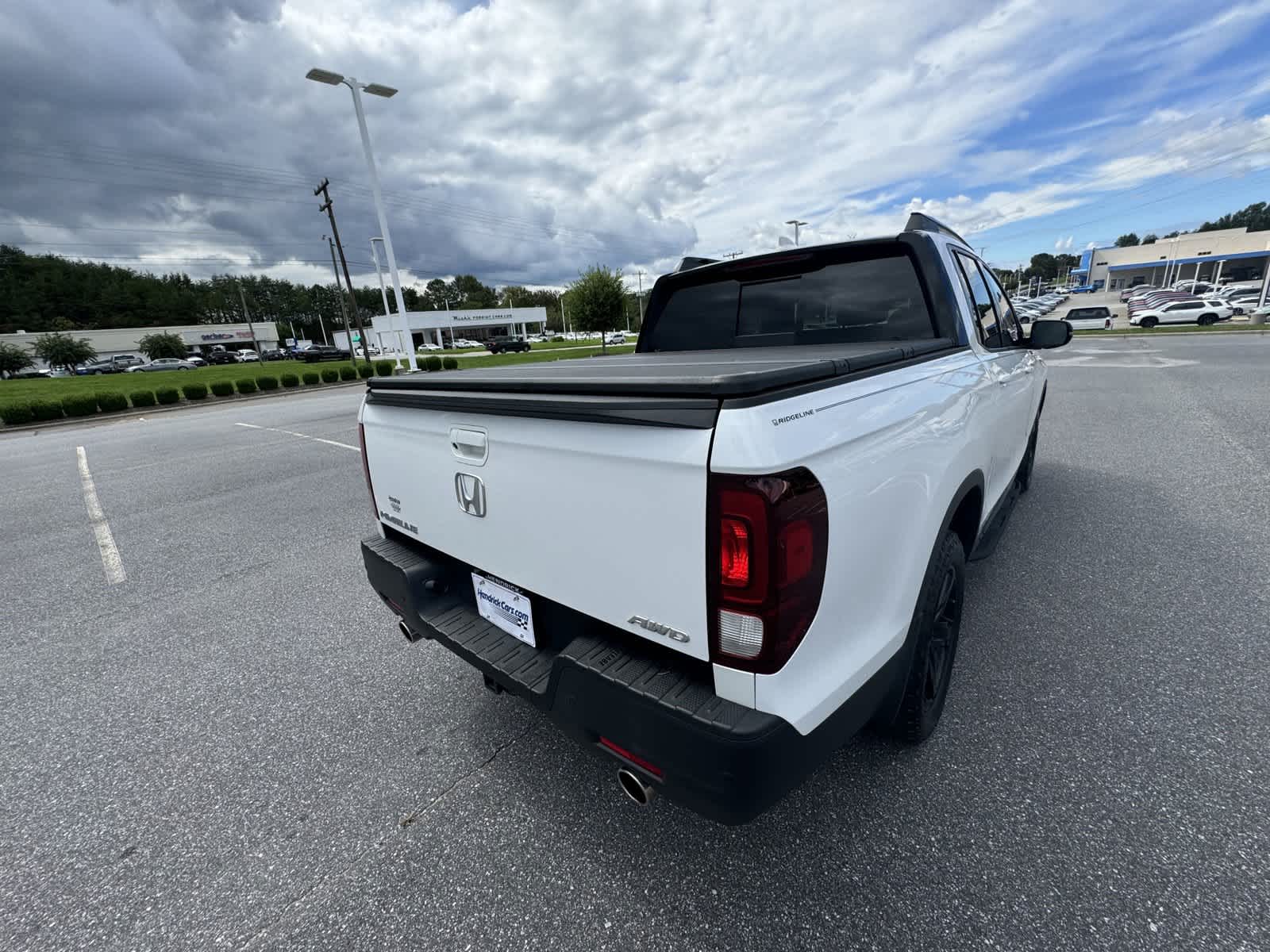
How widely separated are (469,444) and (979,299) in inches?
120

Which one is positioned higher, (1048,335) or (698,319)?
(698,319)

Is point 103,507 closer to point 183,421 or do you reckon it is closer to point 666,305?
point 666,305

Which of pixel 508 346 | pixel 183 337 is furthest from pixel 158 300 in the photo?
pixel 508 346

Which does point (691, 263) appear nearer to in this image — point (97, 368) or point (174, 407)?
point (174, 407)

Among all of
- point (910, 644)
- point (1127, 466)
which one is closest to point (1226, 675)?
point (910, 644)

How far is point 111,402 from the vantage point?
58.6 feet

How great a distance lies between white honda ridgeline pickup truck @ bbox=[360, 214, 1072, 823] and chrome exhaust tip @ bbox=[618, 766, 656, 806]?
0.01m

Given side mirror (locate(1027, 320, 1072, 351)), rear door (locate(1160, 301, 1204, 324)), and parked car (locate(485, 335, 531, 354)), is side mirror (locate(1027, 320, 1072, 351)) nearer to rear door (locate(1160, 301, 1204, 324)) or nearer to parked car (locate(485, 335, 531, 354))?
rear door (locate(1160, 301, 1204, 324))

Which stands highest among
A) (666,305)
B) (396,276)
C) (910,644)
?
(396,276)

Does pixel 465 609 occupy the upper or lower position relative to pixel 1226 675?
upper

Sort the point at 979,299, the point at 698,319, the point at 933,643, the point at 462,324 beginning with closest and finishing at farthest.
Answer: the point at 933,643 → the point at 979,299 → the point at 698,319 → the point at 462,324

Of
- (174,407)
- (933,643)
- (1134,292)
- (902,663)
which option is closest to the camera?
(902,663)

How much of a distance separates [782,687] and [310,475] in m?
7.41

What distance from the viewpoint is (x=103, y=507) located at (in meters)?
6.30
